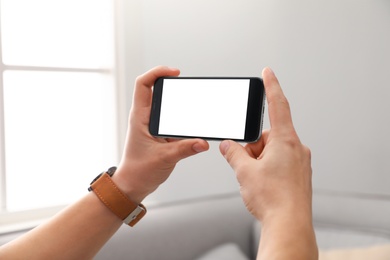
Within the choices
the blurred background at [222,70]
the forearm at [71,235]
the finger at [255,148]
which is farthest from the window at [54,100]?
the finger at [255,148]

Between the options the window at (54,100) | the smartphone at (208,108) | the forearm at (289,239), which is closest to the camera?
the forearm at (289,239)

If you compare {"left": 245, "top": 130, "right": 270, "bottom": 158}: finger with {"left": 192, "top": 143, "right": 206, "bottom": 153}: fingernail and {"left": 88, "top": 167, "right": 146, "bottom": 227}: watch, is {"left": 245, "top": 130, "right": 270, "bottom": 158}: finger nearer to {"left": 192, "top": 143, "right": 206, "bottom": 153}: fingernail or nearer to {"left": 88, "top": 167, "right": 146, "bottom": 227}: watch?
{"left": 192, "top": 143, "right": 206, "bottom": 153}: fingernail

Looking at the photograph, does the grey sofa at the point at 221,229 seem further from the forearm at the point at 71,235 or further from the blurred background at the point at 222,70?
the forearm at the point at 71,235

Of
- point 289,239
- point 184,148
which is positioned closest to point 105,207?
point 184,148

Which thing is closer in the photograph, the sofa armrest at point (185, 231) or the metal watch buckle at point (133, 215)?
the metal watch buckle at point (133, 215)

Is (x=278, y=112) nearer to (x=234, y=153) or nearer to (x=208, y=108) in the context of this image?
(x=234, y=153)

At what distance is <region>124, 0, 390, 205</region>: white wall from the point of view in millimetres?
1402

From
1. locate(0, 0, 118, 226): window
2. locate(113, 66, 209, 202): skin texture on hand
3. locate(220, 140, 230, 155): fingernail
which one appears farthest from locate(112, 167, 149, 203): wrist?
locate(0, 0, 118, 226): window

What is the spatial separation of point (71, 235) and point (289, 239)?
17.1 inches

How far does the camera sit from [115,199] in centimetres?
83

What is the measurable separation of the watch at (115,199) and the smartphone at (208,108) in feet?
0.40

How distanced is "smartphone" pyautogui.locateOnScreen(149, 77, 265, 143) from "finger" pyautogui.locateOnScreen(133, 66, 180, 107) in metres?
0.01

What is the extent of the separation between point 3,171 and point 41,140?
0.19m

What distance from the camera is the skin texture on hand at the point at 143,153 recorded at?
0.82 meters
